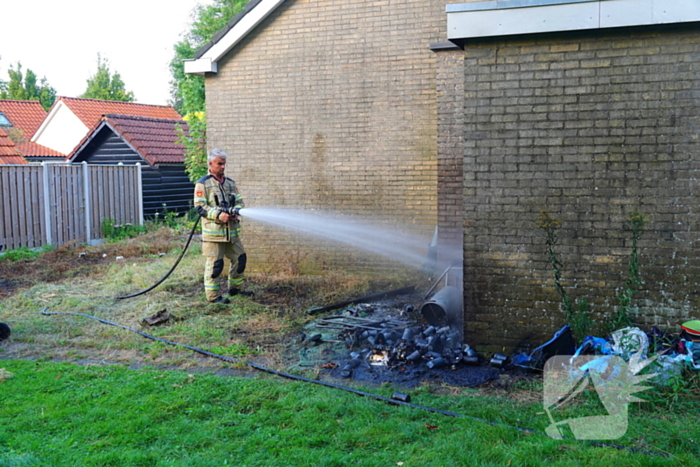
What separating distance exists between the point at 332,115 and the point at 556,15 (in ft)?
18.3

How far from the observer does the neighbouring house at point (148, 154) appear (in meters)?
19.1

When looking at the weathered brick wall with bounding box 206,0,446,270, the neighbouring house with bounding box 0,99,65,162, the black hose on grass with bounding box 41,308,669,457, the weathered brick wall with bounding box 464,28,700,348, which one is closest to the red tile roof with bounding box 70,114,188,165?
the weathered brick wall with bounding box 206,0,446,270

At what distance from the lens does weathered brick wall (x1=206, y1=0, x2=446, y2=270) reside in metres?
10.1

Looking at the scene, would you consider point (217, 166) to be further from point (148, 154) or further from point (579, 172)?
point (148, 154)

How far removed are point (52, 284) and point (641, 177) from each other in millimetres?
9385

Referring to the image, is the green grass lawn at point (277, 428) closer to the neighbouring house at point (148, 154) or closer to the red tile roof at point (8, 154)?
the red tile roof at point (8, 154)

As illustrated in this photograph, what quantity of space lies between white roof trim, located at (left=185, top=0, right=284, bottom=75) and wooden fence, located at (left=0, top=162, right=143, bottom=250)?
5.96 m

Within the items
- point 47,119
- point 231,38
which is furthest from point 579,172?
point 47,119

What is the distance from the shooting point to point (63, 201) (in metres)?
15.2

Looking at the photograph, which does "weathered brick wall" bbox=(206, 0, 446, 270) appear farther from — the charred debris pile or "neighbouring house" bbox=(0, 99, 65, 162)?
"neighbouring house" bbox=(0, 99, 65, 162)

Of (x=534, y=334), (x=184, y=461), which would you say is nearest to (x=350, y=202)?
(x=534, y=334)

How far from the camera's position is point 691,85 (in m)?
5.34

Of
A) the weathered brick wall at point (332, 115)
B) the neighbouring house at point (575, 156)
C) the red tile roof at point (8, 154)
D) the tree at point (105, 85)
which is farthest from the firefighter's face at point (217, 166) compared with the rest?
the tree at point (105, 85)

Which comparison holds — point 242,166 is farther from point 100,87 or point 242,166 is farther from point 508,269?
point 100,87
